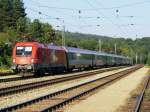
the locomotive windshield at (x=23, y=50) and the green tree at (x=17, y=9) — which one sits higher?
the green tree at (x=17, y=9)

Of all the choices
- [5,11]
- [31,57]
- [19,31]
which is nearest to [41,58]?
[31,57]

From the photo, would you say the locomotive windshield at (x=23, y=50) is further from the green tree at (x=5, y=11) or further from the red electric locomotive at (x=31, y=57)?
the green tree at (x=5, y=11)

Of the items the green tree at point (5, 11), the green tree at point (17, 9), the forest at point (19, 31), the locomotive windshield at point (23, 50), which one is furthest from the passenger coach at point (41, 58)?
the green tree at point (17, 9)

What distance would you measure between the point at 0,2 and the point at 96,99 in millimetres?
126758

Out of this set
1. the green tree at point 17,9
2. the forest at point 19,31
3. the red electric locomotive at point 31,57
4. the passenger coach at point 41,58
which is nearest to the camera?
the red electric locomotive at point 31,57

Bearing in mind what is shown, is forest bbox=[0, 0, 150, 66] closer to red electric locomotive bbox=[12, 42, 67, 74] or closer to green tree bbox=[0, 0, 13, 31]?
green tree bbox=[0, 0, 13, 31]

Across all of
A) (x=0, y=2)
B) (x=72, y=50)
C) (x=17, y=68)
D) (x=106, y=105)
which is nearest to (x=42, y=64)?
(x=17, y=68)

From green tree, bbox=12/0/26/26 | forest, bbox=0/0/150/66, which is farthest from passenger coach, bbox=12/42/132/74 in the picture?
green tree, bbox=12/0/26/26

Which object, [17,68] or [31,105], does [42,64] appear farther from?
[31,105]

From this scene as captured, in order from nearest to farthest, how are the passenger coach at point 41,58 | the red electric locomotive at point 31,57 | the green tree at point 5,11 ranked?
1. the red electric locomotive at point 31,57
2. the passenger coach at point 41,58
3. the green tree at point 5,11

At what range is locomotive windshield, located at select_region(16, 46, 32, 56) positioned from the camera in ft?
133

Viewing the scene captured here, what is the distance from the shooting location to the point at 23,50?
40875 mm

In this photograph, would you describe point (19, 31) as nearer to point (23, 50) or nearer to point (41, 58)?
point (41, 58)

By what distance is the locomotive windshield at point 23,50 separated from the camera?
133ft
